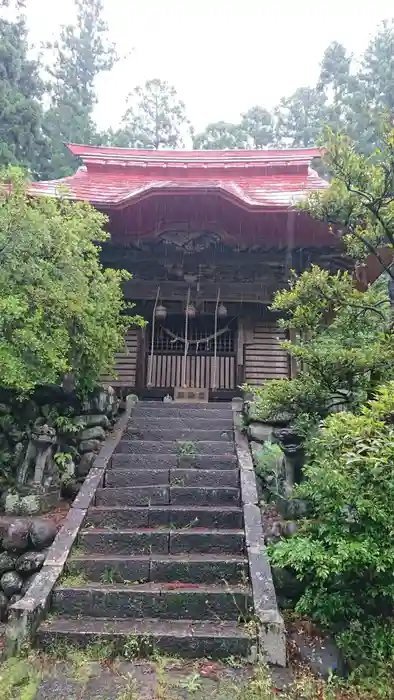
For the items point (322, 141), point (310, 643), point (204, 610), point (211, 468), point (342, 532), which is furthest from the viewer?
point (211, 468)

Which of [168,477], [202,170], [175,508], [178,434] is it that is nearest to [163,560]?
[175,508]

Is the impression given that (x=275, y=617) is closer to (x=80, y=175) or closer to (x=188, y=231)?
(x=188, y=231)

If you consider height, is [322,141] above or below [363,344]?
above

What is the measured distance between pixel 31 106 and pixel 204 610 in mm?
19079

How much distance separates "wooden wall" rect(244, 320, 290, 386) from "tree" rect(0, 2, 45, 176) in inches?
463

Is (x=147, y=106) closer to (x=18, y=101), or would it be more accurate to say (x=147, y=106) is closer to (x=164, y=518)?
(x=18, y=101)

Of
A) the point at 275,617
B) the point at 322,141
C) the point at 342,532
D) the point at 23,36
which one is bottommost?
the point at 275,617

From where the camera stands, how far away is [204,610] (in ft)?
15.1

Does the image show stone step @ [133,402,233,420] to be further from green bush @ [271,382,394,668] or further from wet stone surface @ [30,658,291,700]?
wet stone surface @ [30,658,291,700]

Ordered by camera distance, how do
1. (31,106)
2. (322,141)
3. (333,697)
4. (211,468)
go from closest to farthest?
(333,697) < (322,141) < (211,468) < (31,106)

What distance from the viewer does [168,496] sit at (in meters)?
6.01

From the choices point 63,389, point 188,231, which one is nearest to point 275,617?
point 63,389

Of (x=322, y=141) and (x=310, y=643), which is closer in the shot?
(x=310, y=643)

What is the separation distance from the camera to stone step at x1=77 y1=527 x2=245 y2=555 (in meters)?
5.27
